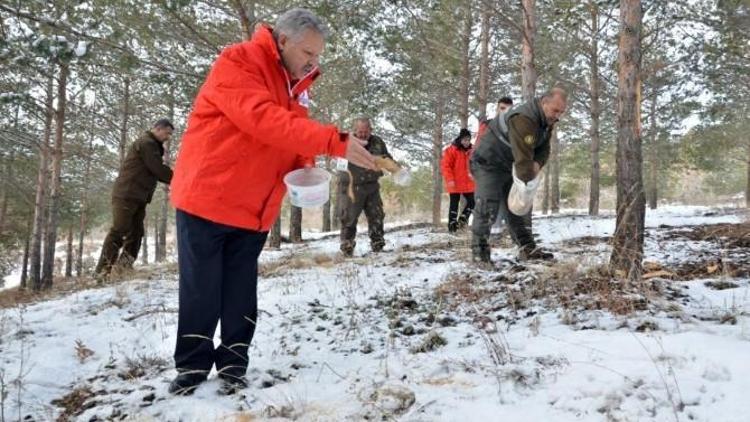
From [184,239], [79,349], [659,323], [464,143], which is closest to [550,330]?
[659,323]

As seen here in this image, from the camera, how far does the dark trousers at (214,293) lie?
7.23 ft

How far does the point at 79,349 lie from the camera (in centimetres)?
288

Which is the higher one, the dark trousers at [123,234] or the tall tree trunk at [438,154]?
the tall tree trunk at [438,154]

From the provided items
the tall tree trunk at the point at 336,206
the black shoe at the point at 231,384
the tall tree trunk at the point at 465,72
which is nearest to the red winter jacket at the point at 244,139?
the black shoe at the point at 231,384

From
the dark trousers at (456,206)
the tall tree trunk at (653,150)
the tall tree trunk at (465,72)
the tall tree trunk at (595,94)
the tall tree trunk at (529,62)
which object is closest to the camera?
the tall tree trunk at (529,62)

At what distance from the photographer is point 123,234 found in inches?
226

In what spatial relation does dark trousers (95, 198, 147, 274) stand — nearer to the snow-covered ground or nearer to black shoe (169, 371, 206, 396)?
the snow-covered ground

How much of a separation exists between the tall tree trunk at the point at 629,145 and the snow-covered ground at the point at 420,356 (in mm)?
341

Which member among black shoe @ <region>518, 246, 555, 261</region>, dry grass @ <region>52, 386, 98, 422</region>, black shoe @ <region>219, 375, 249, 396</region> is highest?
black shoe @ <region>518, 246, 555, 261</region>

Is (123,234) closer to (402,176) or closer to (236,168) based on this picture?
(236,168)

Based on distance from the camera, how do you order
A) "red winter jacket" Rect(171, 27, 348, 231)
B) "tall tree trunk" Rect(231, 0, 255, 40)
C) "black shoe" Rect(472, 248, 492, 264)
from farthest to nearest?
"tall tree trunk" Rect(231, 0, 255, 40)
"black shoe" Rect(472, 248, 492, 264)
"red winter jacket" Rect(171, 27, 348, 231)

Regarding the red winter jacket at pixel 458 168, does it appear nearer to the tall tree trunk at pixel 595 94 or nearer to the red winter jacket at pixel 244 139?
the tall tree trunk at pixel 595 94

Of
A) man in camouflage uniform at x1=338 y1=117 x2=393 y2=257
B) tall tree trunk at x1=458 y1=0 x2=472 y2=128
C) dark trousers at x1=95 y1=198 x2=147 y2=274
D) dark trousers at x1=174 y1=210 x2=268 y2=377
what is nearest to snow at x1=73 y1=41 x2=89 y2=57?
dark trousers at x1=95 y1=198 x2=147 y2=274

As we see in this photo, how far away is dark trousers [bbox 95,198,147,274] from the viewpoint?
563 cm
